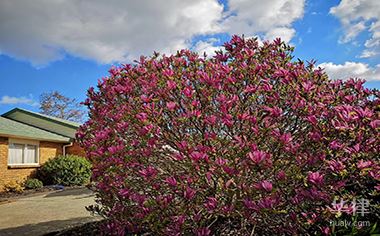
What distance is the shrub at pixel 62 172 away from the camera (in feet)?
52.2

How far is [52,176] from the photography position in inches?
630

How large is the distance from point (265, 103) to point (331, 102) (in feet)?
2.20

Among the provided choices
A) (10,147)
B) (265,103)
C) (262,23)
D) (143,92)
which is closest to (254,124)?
(265,103)

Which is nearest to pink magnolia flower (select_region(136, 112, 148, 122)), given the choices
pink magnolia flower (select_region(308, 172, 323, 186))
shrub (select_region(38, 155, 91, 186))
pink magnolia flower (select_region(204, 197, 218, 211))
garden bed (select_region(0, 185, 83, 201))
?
pink magnolia flower (select_region(204, 197, 218, 211))

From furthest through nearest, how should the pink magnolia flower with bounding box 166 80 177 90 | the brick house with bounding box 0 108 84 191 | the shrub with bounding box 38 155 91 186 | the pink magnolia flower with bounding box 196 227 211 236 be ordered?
the shrub with bounding box 38 155 91 186, the brick house with bounding box 0 108 84 191, the pink magnolia flower with bounding box 166 80 177 90, the pink magnolia flower with bounding box 196 227 211 236

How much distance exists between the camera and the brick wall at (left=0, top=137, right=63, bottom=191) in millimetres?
13867

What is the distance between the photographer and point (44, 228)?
596 cm

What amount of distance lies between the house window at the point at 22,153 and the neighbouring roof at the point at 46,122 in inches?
131

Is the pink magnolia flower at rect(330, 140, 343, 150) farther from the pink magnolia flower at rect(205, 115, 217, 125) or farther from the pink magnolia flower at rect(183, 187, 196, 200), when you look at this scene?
the pink magnolia flower at rect(183, 187, 196, 200)

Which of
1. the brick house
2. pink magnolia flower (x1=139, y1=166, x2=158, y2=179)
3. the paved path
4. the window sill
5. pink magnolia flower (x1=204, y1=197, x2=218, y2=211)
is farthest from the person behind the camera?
the window sill

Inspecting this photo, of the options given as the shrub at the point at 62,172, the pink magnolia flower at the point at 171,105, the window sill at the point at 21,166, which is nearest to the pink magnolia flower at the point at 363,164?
the pink magnolia flower at the point at 171,105

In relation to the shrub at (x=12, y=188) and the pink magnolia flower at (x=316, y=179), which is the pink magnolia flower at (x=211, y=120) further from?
the shrub at (x=12, y=188)

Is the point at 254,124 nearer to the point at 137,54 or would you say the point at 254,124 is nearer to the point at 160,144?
the point at 160,144

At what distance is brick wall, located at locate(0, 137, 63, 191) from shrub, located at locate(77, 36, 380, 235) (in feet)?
39.0
